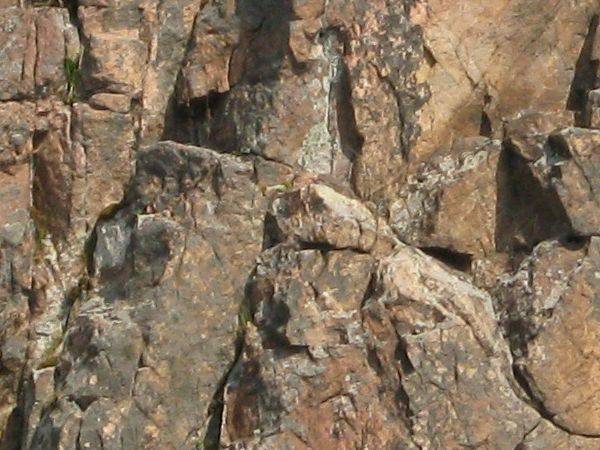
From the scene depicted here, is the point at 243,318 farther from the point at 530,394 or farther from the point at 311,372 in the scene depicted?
the point at 530,394

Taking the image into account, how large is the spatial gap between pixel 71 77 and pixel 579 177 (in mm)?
6337

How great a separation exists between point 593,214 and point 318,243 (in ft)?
9.91

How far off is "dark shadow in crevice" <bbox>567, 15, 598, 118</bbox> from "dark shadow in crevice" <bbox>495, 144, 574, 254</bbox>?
4.81 ft

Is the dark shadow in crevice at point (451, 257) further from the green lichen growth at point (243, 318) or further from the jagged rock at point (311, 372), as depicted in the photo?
the green lichen growth at point (243, 318)

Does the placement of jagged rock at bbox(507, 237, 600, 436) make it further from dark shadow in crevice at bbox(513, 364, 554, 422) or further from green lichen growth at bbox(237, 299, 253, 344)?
green lichen growth at bbox(237, 299, 253, 344)

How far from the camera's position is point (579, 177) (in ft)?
56.5

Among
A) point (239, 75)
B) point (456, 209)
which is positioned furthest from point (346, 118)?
point (456, 209)

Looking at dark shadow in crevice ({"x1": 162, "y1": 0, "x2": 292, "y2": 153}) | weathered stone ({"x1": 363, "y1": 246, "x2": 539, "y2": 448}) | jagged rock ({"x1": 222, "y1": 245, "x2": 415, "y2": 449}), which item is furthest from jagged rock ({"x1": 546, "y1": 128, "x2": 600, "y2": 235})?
dark shadow in crevice ({"x1": 162, "y1": 0, "x2": 292, "y2": 153})

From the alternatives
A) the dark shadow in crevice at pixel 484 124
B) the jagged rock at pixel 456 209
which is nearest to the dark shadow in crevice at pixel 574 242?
the jagged rock at pixel 456 209

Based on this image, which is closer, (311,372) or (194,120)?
(311,372)

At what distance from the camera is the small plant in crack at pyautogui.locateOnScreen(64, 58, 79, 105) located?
63.0 ft

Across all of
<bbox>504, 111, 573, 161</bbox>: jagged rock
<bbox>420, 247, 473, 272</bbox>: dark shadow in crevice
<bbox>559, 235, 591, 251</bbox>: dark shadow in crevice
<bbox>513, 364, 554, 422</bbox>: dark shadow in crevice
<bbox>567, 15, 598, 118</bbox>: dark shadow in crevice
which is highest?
<bbox>567, 15, 598, 118</bbox>: dark shadow in crevice

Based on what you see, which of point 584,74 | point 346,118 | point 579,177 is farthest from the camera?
point 584,74

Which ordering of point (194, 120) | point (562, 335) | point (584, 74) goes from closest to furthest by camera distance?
point (562, 335)
point (584, 74)
point (194, 120)
